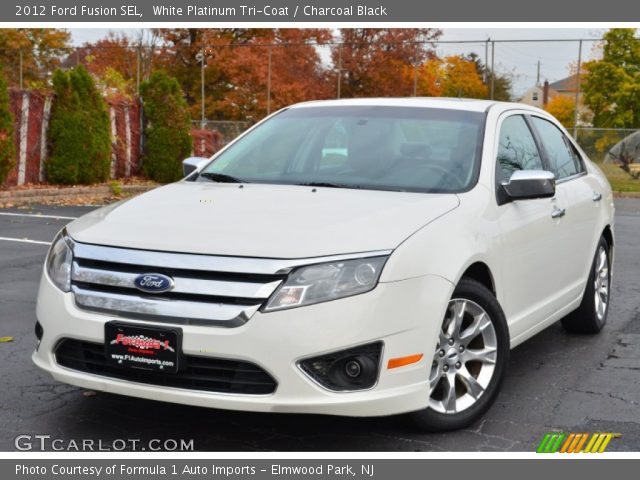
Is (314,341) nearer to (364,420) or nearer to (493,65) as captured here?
(364,420)

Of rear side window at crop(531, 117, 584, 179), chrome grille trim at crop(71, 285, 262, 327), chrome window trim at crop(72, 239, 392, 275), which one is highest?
rear side window at crop(531, 117, 584, 179)

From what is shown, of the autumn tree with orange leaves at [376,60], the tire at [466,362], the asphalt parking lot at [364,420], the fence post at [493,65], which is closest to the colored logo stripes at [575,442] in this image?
the asphalt parking lot at [364,420]

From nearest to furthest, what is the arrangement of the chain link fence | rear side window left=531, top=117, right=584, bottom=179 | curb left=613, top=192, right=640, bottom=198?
1. rear side window left=531, top=117, right=584, bottom=179
2. curb left=613, top=192, right=640, bottom=198
3. the chain link fence

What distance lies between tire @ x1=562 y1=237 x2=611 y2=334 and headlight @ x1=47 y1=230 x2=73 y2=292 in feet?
12.1

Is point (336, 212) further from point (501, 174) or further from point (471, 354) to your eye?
point (501, 174)

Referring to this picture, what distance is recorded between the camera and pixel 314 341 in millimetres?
3602

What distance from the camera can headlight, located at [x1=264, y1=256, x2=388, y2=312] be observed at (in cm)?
361

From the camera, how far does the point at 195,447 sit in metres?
4.04

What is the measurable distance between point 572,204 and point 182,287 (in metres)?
3.03

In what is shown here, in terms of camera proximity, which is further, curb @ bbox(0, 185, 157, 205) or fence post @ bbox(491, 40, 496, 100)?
fence post @ bbox(491, 40, 496, 100)

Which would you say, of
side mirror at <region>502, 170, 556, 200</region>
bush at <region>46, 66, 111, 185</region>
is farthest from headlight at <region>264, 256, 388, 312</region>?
bush at <region>46, 66, 111, 185</region>

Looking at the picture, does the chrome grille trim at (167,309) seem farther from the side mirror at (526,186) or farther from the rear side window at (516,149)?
the rear side window at (516,149)

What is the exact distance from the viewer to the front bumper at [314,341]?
11.8ft

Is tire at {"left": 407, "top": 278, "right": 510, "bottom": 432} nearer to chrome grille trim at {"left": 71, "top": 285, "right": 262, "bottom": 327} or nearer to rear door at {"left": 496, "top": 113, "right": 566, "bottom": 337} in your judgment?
rear door at {"left": 496, "top": 113, "right": 566, "bottom": 337}
